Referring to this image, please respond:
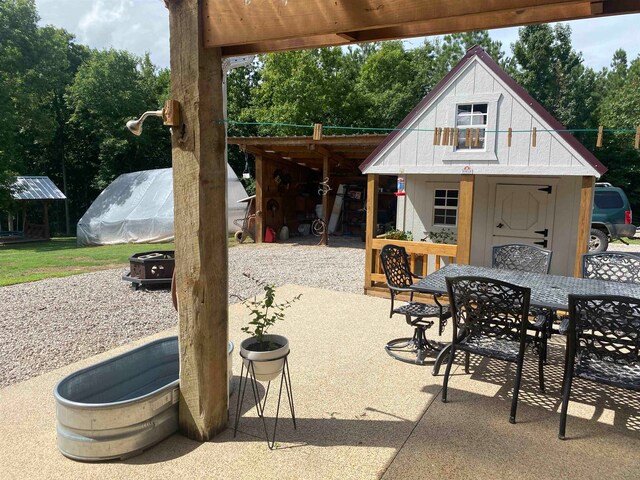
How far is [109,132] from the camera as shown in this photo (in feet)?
76.5

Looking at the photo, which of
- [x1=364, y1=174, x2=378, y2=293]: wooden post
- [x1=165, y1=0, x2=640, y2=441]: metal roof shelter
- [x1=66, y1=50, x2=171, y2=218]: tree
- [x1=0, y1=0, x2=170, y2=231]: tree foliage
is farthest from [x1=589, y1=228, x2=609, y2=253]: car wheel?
[x1=0, y1=0, x2=170, y2=231]: tree foliage

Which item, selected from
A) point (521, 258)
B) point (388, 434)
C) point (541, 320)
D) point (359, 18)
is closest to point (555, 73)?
point (521, 258)

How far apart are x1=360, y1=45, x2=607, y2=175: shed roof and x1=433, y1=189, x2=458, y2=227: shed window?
219 centimetres

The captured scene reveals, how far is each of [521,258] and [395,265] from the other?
153cm

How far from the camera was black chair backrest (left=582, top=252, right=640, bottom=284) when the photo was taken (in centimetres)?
457

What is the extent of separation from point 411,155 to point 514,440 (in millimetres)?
4946

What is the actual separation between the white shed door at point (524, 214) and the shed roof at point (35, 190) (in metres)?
19.3

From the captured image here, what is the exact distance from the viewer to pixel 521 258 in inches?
206

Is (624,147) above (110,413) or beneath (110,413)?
above

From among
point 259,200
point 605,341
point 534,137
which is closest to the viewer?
point 605,341

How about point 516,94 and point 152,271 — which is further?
point 152,271

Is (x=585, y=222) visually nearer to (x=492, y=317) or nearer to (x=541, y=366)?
(x=541, y=366)

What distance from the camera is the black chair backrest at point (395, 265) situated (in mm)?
4973

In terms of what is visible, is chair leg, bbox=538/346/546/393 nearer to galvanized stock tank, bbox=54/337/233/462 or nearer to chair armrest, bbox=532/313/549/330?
chair armrest, bbox=532/313/549/330
